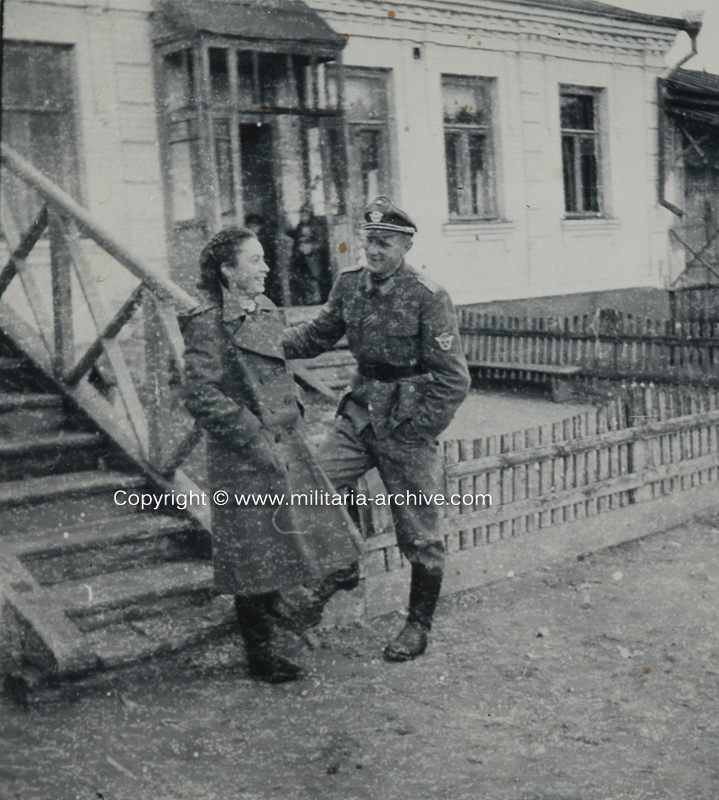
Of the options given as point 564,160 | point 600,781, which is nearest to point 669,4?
point 564,160

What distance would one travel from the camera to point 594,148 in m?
14.1

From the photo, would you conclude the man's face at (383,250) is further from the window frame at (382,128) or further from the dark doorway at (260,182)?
the window frame at (382,128)

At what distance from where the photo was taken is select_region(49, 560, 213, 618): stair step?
4191 millimetres

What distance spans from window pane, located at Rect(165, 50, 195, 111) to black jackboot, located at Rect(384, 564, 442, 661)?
6386 millimetres

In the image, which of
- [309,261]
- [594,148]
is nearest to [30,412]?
[309,261]

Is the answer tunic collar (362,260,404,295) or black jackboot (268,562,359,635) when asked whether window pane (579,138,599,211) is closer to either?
tunic collar (362,260,404,295)

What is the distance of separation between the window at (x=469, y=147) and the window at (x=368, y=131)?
1.01 metres

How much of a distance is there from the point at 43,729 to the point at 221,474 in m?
1.16

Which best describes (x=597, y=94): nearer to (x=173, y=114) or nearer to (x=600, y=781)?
(x=173, y=114)

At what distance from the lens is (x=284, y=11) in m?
10.1

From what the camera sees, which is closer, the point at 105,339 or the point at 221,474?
the point at 221,474

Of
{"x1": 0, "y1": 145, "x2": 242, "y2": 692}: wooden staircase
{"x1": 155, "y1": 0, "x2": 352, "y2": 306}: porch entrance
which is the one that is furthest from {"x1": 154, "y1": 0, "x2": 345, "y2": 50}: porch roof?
{"x1": 0, "y1": 145, "x2": 242, "y2": 692}: wooden staircase

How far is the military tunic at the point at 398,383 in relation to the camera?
4195 millimetres

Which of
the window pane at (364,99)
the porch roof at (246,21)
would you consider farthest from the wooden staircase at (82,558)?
the window pane at (364,99)
